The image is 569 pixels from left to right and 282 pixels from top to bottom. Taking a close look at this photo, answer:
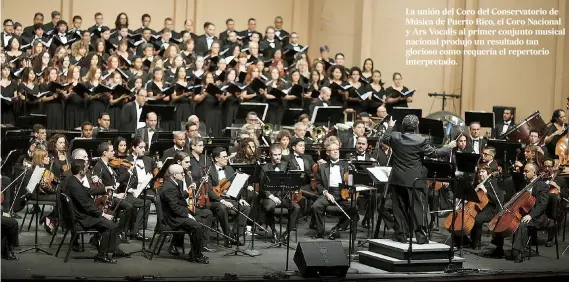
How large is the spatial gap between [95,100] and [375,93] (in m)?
4.31

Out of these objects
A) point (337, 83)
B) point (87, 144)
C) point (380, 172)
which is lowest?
point (380, 172)

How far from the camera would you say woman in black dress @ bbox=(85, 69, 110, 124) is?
1321cm

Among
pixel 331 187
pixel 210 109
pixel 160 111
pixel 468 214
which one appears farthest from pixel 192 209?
pixel 210 109

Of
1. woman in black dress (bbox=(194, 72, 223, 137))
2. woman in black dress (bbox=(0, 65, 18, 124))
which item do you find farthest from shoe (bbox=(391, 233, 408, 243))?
woman in black dress (bbox=(0, 65, 18, 124))

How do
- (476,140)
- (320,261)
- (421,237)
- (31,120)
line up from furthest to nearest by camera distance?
1. (476,140)
2. (31,120)
3. (421,237)
4. (320,261)

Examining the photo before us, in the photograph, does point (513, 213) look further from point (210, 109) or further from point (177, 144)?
point (210, 109)

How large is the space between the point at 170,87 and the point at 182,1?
4519mm

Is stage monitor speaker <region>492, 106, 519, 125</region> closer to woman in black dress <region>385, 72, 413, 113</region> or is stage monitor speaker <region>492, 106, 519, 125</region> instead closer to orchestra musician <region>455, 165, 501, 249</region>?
woman in black dress <region>385, 72, 413, 113</region>

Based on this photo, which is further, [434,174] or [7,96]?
[7,96]

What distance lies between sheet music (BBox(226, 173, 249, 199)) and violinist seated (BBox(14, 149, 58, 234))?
192 centimetres

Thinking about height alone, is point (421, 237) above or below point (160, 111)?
below

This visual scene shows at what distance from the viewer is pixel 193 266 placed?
9133 mm

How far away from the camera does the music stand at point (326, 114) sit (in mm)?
13094

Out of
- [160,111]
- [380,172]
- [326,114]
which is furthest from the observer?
[326,114]
